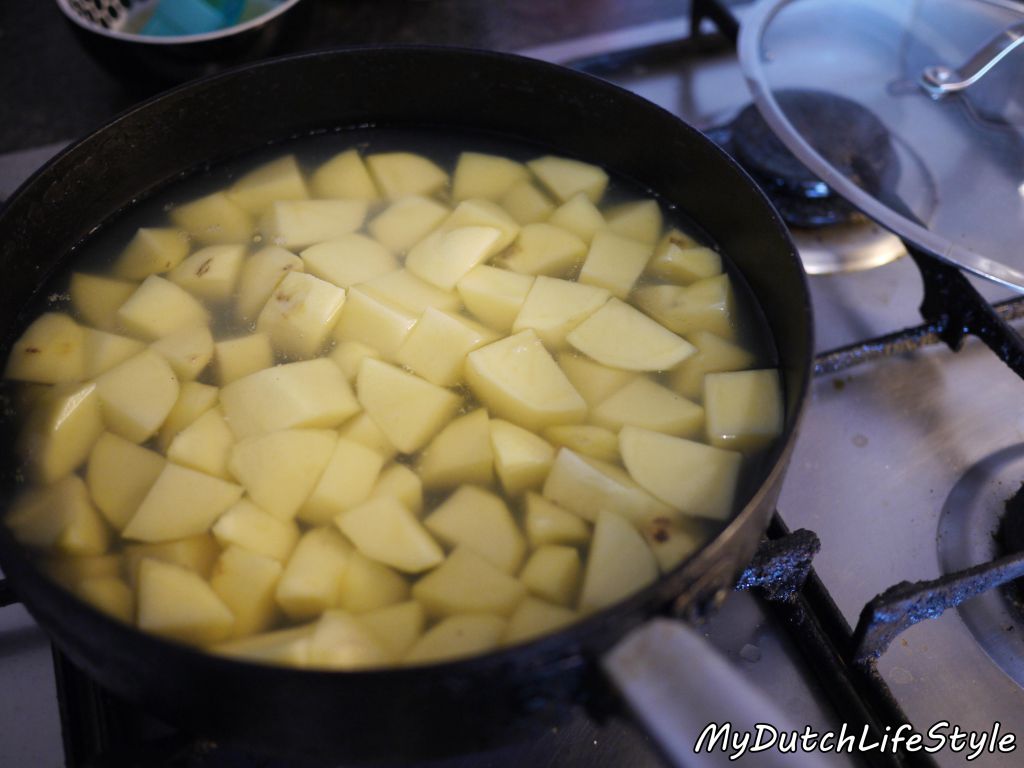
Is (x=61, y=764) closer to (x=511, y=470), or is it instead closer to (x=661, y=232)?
(x=511, y=470)

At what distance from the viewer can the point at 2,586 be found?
875 millimetres

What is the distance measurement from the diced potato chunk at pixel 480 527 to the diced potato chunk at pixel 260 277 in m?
0.36

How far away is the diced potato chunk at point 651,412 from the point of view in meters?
0.94

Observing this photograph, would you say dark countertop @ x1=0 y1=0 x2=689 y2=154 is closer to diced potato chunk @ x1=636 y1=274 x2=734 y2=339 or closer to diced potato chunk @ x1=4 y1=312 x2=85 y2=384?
diced potato chunk @ x1=4 y1=312 x2=85 y2=384

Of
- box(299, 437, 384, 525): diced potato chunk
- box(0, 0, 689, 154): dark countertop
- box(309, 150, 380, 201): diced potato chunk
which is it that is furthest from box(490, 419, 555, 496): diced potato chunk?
box(0, 0, 689, 154): dark countertop

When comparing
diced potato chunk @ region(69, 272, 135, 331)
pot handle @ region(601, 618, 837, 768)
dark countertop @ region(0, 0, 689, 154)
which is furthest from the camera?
dark countertop @ region(0, 0, 689, 154)

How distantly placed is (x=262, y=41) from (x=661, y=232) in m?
0.73

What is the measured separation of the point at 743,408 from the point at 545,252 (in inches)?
12.7

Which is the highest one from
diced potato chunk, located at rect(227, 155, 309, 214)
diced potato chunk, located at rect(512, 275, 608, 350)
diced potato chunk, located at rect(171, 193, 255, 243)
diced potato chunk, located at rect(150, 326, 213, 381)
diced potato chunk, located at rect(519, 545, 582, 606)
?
diced potato chunk, located at rect(227, 155, 309, 214)

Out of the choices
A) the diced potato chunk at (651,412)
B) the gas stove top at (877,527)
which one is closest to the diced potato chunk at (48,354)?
the gas stove top at (877,527)

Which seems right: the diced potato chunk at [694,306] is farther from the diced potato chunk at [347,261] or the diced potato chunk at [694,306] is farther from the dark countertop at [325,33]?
the dark countertop at [325,33]

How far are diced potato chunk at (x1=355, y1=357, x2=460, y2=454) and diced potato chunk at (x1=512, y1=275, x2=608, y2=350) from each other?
13 cm

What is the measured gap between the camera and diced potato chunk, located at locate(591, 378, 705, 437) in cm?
94

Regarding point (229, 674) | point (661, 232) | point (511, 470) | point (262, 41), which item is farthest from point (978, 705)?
point (262, 41)
